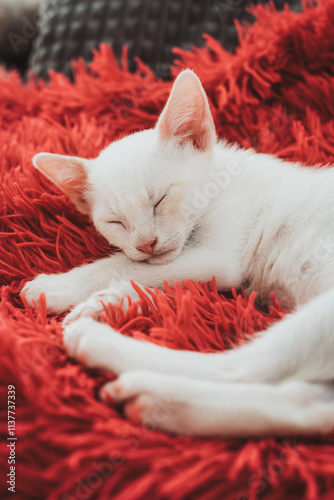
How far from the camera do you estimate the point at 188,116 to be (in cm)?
79

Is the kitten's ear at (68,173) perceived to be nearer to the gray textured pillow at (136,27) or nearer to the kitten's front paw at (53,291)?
the kitten's front paw at (53,291)

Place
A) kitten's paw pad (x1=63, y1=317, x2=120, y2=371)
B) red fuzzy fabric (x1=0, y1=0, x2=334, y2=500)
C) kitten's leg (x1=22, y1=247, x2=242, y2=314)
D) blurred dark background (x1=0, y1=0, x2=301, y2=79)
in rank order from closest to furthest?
red fuzzy fabric (x1=0, y1=0, x2=334, y2=500) < kitten's paw pad (x1=63, y1=317, x2=120, y2=371) < kitten's leg (x1=22, y1=247, x2=242, y2=314) < blurred dark background (x1=0, y1=0, x2=301, y2=79)

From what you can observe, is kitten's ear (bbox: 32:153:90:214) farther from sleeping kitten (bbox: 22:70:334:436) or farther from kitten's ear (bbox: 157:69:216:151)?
kitten's ear (bbox: 157:69:216:151)

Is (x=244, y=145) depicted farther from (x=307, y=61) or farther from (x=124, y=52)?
(x=124, y=52)

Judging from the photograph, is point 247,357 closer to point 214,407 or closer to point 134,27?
point 214,407

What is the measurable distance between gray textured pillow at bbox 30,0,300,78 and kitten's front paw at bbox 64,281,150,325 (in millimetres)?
837

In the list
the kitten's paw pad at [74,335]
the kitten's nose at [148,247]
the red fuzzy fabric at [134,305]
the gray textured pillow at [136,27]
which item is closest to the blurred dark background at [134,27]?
the gray textured pillow at [136,27]

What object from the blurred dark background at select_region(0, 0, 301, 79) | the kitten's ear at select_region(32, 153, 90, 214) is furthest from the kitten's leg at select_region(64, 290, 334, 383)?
the blurred dark background at select_region(0, 0, 301, 79)

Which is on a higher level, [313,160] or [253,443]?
[313,160]

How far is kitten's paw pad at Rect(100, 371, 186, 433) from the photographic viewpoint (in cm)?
45

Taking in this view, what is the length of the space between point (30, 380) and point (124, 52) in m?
1.04

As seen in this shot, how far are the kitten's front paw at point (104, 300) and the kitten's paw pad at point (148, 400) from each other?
0.17 metres

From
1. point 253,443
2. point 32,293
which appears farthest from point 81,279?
point 253,443

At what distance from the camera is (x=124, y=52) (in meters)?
1.21
